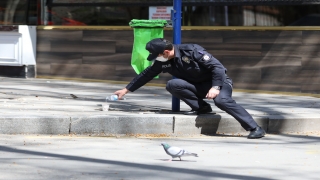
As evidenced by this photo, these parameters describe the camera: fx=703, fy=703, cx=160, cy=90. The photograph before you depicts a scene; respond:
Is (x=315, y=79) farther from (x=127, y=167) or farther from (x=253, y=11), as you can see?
(x=127, y=167)

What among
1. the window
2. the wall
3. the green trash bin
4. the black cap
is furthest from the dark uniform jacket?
the window

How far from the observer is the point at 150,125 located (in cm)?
812

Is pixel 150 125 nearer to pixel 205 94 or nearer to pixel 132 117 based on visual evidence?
pixel 132 117

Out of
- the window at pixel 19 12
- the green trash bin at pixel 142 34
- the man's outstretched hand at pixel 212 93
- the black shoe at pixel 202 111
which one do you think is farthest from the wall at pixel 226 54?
the man's outstretched hand at pixel 212 93

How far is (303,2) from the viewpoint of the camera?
36.6 feet

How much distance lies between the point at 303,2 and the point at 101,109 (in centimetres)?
414

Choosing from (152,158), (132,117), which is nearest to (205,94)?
(132,117)

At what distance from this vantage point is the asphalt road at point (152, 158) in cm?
570

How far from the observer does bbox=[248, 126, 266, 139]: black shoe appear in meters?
7.88

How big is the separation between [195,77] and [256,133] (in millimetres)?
976

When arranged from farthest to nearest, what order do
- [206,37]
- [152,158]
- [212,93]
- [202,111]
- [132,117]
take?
1. [206,37]
2. [202,111]
3. [132,117]
4. [212,93]
5. [152,158]

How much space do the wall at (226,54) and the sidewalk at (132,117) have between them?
2.54 ft

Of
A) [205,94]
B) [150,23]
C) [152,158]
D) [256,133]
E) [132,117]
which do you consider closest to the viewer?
[152,158]

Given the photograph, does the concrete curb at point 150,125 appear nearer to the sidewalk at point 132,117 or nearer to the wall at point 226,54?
the sidewalk at point 132,117
